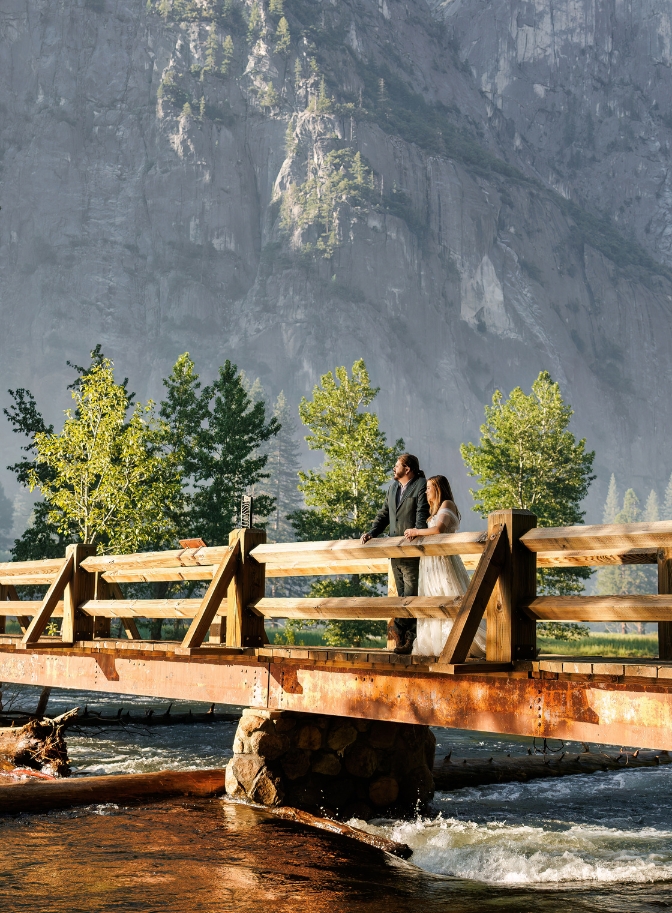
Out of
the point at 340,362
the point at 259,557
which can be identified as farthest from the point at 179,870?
the point at 340,362

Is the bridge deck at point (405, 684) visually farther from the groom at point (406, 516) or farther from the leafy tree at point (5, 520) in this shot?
the leafy tree at point (5, 520)

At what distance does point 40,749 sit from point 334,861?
18.0 ft

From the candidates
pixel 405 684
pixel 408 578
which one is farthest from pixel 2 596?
pixel 405 684

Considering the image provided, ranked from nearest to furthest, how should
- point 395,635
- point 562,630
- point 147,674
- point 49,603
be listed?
point 395,635 < point 147,674 < point 49,603 < point 562,630

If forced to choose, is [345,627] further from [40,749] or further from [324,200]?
[324,200]

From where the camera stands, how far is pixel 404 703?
27.6 feet

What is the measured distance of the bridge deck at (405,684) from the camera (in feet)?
22.9

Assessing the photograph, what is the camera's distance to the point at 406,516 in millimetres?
10305

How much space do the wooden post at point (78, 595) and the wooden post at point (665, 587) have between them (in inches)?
250

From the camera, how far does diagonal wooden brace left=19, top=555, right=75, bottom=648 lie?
39.5ft

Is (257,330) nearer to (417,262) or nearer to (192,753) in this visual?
(417,262)

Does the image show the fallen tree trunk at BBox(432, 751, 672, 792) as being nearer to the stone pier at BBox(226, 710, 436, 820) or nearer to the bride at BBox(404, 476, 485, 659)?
the stone pier at BBox(226, 710, 436, 820)

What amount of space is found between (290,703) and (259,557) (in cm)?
137

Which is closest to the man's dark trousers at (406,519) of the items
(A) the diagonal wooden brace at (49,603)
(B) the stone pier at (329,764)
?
(B) the stone pier at (329,764)
